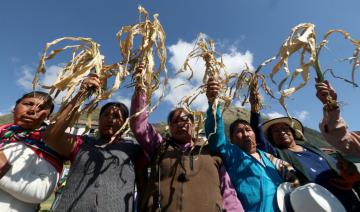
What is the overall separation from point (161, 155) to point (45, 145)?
1008mm

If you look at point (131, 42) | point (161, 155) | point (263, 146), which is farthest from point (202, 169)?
point (131, 42)

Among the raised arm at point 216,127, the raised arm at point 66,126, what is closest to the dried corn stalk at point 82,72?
the raised arm at point 66,126

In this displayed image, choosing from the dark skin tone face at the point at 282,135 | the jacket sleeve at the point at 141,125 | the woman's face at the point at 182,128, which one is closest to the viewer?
the jacket sleeve at the point at 141,125

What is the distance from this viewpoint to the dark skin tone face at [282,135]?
3.33 metres

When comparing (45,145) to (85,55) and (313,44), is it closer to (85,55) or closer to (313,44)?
(85,55)

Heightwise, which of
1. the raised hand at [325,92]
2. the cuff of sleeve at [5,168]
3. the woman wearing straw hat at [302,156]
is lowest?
the cuff of sleeve at [5,168]

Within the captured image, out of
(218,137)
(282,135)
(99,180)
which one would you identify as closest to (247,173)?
(218,137)

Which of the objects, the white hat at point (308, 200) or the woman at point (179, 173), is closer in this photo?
the woman at point (179, 173)

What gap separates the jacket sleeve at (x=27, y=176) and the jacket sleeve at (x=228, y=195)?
1.46m

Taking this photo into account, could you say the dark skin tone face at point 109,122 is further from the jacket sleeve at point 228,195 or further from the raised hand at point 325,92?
the raised hand at point 325,92

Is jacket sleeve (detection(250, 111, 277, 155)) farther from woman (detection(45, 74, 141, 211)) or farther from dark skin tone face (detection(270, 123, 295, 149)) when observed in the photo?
woman (detection(45, 74, 141, 211))

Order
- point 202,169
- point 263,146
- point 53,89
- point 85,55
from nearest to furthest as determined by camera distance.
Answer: point 53,89, point 202,169, point 85,55, point 263,146

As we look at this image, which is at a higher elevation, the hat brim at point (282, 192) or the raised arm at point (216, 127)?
the raised arm at point (216, 127)

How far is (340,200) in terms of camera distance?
2605 millimetres
